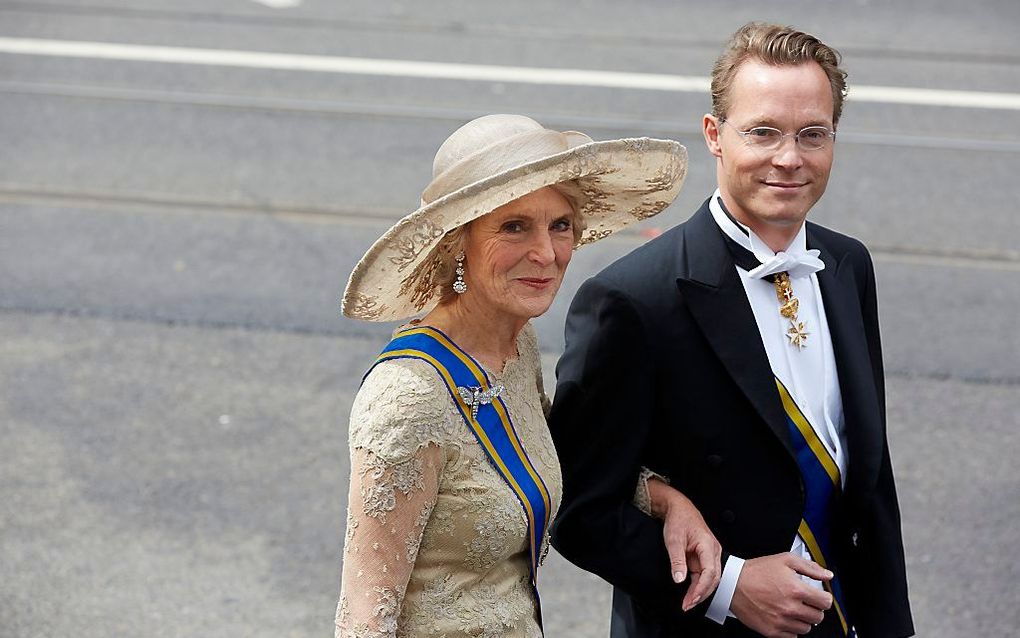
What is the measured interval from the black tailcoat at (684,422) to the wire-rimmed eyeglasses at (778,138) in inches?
9.5

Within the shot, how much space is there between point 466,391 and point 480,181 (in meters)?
0.43

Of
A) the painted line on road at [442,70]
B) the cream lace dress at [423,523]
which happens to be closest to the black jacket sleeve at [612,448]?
the cream lace dress at [423,523]

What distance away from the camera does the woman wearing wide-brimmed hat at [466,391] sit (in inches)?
104

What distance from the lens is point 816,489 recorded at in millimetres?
3076

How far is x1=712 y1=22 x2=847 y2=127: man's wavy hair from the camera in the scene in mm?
2961

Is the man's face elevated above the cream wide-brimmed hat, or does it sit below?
above

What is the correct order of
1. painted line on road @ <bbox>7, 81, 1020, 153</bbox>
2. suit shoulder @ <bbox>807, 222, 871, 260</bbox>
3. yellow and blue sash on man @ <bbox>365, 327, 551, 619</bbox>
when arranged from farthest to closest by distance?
painted line on road @ <bbox>7, 81, 1020, 153</bbox> → suit shoulder @ <bbox>807, 222, 871, 260</bbox> → yellow and blue sash on man @ <bbox>365, 327, 551, 619</bbox>

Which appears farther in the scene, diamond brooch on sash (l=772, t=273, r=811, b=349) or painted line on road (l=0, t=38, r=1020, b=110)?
painted line on road (l=0, t=38, r=1020, b=110)

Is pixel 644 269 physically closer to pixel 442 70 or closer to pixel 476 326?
pixel 476 326

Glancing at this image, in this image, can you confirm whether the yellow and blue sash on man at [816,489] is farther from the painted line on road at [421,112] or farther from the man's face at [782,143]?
the painted line on road at [421,112]

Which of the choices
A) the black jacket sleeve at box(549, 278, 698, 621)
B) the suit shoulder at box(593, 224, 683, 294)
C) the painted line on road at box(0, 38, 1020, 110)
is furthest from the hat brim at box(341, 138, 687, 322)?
the painted line on road at box(0, 38, 1020, 110)

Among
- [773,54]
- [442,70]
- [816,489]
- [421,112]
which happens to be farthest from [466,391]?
[442,70]

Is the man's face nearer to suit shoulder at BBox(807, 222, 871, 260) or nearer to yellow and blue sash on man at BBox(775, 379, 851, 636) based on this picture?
suit shoulder at BBox(807, 222, 871, 260)

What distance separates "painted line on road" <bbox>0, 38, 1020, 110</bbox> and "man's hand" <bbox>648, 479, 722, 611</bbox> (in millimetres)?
8135
